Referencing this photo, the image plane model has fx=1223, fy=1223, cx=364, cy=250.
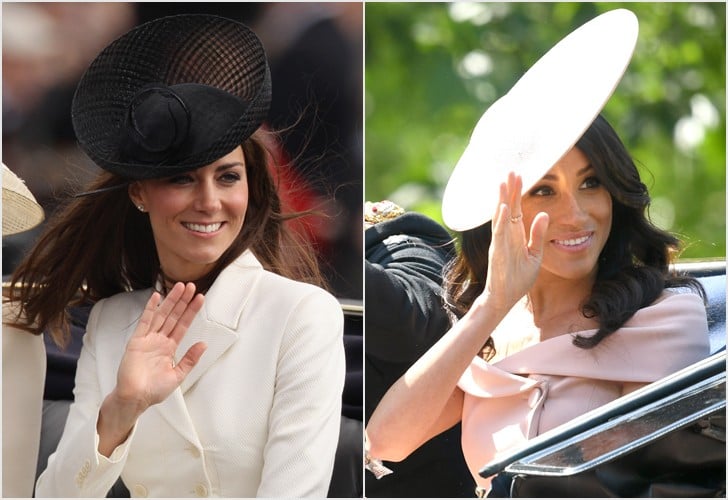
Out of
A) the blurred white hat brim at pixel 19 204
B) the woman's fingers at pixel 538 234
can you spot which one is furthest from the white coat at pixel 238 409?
the woman's fingers at pixel 538 234

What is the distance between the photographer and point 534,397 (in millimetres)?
4426

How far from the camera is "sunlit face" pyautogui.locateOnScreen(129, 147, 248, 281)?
14.4ft

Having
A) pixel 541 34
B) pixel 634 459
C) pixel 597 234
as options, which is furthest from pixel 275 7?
pixel 634 459

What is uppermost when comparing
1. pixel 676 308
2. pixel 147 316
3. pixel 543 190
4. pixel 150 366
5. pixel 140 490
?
pixel 543 190

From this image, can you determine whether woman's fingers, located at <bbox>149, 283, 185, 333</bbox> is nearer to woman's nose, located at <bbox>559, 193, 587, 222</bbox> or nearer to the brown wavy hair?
the brown wavy hair

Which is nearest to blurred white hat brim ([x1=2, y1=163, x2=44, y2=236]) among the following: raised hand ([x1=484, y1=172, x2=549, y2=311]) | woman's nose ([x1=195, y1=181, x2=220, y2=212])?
woman's nose ([x1=195, y1=181, x2=220, y2=212])

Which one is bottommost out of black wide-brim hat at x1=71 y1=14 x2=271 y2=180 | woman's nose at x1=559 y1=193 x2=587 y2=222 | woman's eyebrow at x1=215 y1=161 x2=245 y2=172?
woman's nose at x1=559 y1=193 x2=587 y2=222

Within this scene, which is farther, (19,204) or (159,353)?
(19,204)

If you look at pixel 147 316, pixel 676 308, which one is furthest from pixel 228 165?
pixel 676 308

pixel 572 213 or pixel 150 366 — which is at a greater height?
pixel 572 213

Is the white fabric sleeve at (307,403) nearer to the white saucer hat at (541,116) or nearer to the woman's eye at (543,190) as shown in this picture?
the white saucer hat at (541,116)

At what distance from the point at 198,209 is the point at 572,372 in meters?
1.47

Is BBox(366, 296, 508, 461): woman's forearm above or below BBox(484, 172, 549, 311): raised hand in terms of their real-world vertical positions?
below

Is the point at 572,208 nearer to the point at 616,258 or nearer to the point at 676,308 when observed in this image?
the point at 616,258
